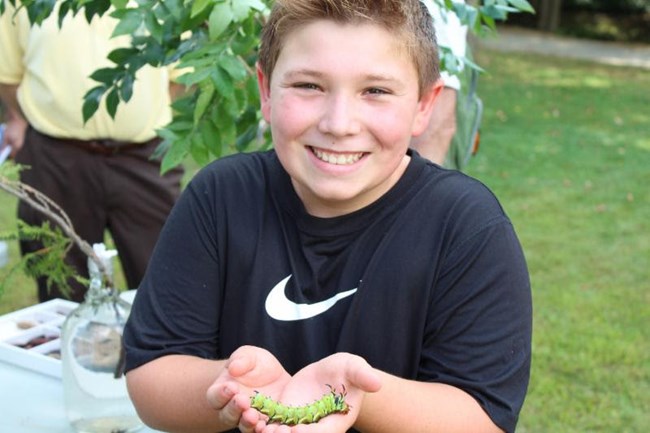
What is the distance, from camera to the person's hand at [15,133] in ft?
16.7

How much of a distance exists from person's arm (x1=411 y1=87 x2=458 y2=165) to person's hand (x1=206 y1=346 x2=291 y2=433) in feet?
6.27

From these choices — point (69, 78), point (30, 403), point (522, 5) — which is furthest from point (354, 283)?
point (69, 78)

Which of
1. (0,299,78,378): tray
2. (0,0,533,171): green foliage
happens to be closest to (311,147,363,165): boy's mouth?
(0,0,533,171): green foliage

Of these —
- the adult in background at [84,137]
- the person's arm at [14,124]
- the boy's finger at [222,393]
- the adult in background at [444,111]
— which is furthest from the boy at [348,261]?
the person's arm at [14,124]

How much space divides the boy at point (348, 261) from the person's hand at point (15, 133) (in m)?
3.28

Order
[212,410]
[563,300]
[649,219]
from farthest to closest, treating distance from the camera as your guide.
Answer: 1. [649,219]
2. [563,300]
3. [212,410]

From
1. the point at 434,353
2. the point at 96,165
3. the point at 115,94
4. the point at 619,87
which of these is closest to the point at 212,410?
the point at 434,353

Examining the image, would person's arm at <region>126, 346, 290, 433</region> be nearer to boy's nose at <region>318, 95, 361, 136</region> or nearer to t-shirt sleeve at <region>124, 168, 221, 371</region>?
t-shirt sleeve at <region>124, 168, 221, 371</region>

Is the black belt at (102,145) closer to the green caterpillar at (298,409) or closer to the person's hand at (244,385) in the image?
the person's hand at (244,385)

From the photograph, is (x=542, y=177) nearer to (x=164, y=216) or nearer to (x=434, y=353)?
(x=164, y=216)

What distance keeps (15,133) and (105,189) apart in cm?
69

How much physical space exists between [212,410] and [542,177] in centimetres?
908

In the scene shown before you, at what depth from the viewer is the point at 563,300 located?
679cm

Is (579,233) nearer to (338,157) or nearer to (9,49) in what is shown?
(9,49)
